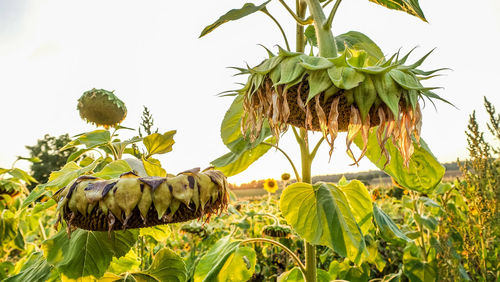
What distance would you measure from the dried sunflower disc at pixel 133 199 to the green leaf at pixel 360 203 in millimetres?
540

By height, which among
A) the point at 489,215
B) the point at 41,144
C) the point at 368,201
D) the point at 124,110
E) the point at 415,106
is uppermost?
the point at 41,144

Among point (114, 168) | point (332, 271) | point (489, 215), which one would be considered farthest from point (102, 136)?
point (489, 215)

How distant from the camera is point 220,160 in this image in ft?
4.57

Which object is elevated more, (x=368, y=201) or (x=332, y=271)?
(x=368, y=201)

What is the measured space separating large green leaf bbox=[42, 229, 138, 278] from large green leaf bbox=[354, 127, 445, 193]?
0.90m

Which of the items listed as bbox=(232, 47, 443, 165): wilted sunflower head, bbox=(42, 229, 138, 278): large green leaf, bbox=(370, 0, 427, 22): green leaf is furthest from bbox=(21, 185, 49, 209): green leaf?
bbox=(370, 0, 427, 22): green leaf

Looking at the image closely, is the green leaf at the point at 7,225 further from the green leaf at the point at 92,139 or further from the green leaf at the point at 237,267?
the green leaf at the point at 237,267

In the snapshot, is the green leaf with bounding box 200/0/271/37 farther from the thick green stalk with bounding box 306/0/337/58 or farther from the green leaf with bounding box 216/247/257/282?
the green leaf with bounding box 216/247/257/282

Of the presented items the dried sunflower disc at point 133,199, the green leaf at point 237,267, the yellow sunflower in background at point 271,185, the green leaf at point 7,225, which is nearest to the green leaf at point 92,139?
the dried sunflower disc at point 133,199

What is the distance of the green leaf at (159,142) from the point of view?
3.96 feet

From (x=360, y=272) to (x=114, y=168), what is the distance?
1.57m

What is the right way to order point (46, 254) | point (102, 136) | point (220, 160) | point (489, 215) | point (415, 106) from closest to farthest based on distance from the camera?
point (415, 106) → point (46, 254) → point (102, 136) → point (220, 160) → point (489, 215)

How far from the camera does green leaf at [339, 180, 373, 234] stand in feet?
4.12

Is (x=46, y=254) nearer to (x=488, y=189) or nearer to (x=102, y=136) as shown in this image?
(x=102, y=136)
